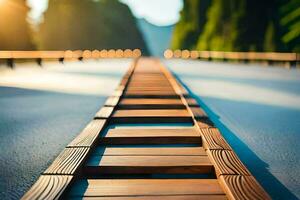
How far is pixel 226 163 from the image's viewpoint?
3.05 meters

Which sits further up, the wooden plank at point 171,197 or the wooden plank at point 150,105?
the wooden plank at point 150,105

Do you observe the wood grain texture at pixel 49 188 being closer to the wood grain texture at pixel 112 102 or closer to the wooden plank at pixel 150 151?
the wooden plank at pixel 150 151

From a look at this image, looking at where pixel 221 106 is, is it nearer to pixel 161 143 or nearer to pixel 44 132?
pixel 161 143

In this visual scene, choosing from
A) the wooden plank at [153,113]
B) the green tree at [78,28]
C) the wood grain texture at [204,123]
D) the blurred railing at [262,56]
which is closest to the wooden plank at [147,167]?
the wood grain texture at [204,123]

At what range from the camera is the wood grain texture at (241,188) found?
2439 mm

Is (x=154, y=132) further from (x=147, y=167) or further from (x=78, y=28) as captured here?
(x=78, y=28)

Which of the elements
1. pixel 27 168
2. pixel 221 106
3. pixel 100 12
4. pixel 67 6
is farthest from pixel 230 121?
pixel 100 12

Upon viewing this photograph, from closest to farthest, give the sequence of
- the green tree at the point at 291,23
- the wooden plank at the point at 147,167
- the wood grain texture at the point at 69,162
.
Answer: the wood grain texture at the point at 69,162 < the wooden plank at the point at 147,167 < the green tree at the point at 291,23

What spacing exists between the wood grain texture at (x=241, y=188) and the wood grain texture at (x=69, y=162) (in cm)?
123

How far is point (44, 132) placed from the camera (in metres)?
4.82

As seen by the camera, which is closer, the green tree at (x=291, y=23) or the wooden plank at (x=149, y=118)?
the wooden plank at (x=149, y=118)

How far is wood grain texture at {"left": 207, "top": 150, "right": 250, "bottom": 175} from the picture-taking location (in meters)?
2.85

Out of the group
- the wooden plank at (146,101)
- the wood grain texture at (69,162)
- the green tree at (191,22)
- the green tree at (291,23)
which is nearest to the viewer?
the wood grain texture at (69,162)

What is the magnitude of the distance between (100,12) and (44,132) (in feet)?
320
